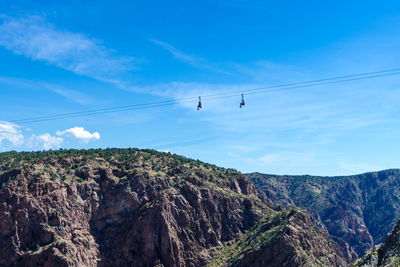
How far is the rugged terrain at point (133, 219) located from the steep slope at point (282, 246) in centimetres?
29

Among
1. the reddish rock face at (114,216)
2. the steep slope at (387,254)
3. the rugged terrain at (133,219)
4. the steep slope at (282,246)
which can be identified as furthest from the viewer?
the reddish rock face at (114,216)

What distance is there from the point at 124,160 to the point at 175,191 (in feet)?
82.3

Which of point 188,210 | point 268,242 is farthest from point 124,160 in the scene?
point 268,242

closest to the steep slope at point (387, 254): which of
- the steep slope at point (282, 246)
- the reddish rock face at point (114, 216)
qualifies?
the steep slope at point (282, 246)

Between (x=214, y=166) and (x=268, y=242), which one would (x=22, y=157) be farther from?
(x=268, y=242)

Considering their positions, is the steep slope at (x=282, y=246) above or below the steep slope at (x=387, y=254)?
below

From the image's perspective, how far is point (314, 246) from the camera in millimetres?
122875

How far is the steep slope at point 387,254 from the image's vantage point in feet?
97.9

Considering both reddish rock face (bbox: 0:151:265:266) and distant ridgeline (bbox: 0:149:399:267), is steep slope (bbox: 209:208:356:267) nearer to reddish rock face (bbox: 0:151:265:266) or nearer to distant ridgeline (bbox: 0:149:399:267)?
distant ridgeline (bbox: 0:149:399:267)

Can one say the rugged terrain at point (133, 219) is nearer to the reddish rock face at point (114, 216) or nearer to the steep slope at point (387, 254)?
the reddish rock face at point (114, 216)

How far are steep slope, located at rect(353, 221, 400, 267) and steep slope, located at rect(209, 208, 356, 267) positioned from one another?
74.1 metres

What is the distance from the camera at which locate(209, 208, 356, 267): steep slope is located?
110438 mm

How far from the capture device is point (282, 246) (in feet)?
367

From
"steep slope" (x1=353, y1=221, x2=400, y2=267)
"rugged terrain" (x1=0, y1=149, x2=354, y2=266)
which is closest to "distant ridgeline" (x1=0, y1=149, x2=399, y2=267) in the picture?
"rugged terrain" (x1=0, y1=149, x2=354, y2=266)
